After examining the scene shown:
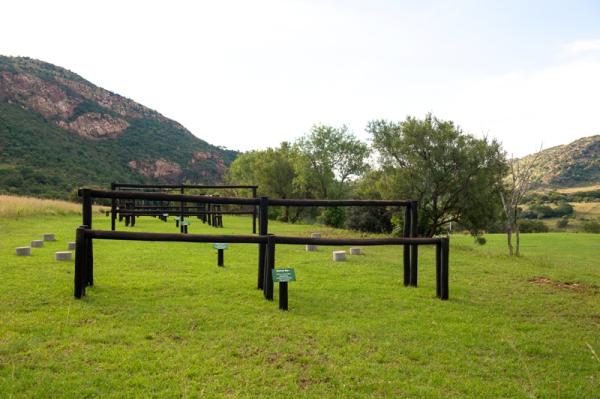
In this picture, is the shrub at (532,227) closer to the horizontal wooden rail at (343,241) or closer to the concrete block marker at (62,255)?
the horizontal wooden rail at (343,241)

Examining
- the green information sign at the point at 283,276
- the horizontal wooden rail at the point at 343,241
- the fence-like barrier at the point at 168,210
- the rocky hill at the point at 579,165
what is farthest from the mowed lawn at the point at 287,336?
the rocky hill at the point at 579,165

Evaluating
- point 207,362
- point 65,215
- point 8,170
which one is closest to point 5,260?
point 207,362

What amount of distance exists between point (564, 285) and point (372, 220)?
15.6 metres

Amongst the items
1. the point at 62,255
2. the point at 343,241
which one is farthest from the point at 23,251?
the point at 343,241

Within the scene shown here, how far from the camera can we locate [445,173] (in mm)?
19203

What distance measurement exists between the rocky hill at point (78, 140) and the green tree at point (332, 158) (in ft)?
69.4

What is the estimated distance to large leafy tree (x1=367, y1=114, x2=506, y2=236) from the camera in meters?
18.8

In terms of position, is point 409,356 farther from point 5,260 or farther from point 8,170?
point 8,170

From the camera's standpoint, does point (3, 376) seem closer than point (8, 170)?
Yes

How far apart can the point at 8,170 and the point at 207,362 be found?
43.6 metres

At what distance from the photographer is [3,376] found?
3420mm

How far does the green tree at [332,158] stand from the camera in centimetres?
3488

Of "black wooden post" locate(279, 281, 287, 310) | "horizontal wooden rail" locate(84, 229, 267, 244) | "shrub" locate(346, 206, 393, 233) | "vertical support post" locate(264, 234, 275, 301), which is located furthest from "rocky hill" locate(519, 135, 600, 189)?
"horizontal wooden rail" locate(84, 229, 267, 244)

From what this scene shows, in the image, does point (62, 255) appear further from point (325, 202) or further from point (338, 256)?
point (338, 256)
